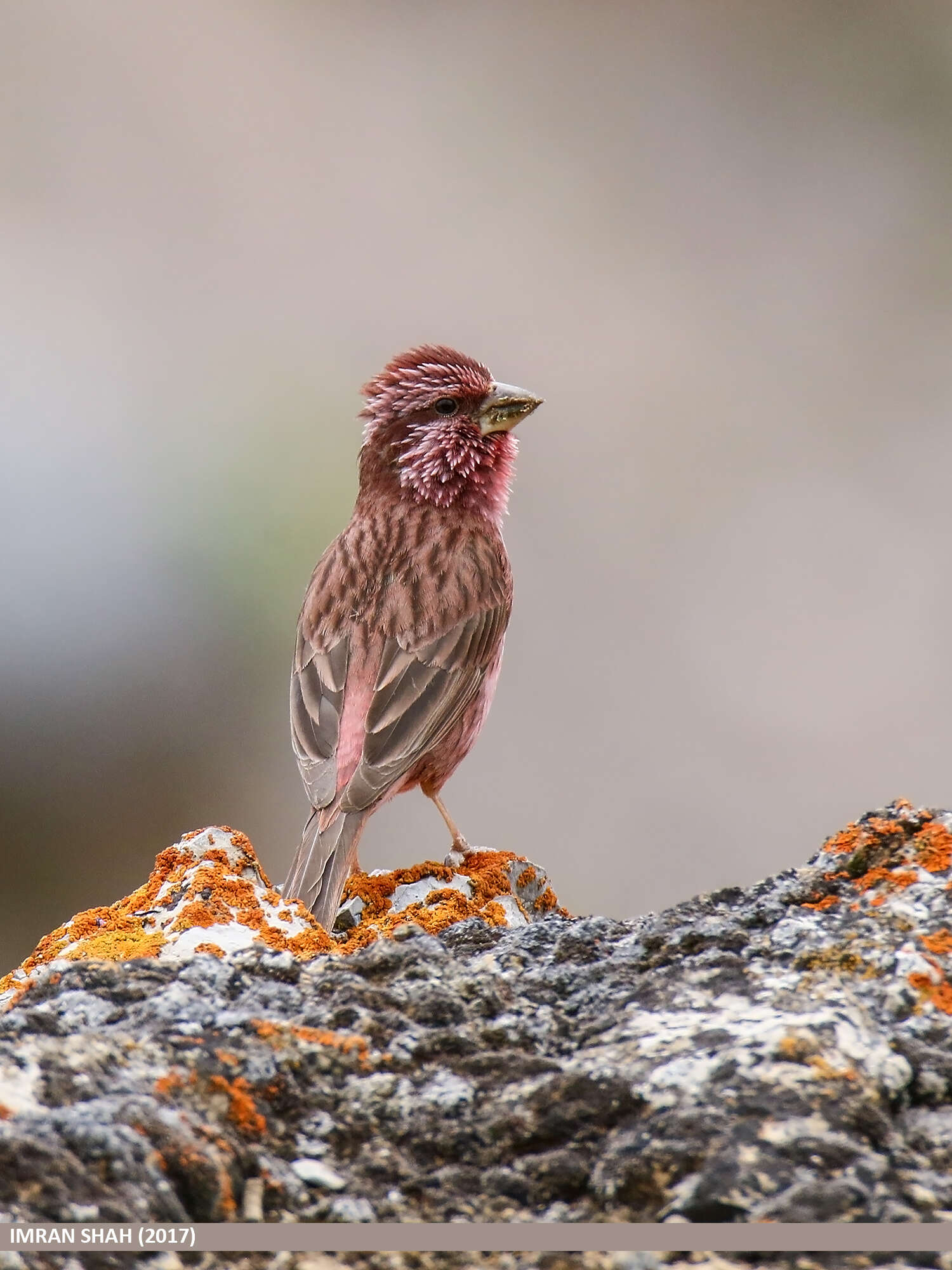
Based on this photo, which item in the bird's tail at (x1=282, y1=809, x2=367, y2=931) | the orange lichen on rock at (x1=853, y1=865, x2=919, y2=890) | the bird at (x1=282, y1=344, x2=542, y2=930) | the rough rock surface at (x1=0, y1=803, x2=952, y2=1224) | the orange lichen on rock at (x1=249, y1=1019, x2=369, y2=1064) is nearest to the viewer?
the rough rock surface at (x1=0, y1=803, x2=952, y2=1224)

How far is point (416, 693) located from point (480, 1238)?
371 cm

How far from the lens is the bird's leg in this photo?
4.35 meters

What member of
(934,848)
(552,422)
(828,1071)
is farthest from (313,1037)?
(552,422)

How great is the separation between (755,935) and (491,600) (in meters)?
3.66

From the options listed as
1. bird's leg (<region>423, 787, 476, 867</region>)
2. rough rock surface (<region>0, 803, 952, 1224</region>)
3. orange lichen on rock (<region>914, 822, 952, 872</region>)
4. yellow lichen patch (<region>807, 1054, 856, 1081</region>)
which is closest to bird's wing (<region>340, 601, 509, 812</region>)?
bird's leg (<region>423, 787, 476, 867</region>)

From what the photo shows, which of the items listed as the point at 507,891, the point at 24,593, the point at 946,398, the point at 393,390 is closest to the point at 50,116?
the point at 24,593

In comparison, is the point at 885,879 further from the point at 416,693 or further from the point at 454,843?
the point at 416,693

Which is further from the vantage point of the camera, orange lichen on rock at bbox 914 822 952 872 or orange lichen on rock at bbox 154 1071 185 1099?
orange lichen on rock at bbox 914 822 952 872

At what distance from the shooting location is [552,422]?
422 inches

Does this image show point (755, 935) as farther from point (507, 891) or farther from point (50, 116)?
point (50, 116)

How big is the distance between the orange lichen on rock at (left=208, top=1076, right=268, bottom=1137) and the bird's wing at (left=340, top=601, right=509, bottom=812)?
2794 millimetres

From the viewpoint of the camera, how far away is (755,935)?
267cm

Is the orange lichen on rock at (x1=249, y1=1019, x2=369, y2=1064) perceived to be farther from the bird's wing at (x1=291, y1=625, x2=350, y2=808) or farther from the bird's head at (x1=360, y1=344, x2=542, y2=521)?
the bird's head at (x1=360, y1=344, x2=542, y2=521)

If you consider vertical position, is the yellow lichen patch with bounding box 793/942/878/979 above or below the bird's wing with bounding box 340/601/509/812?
below
